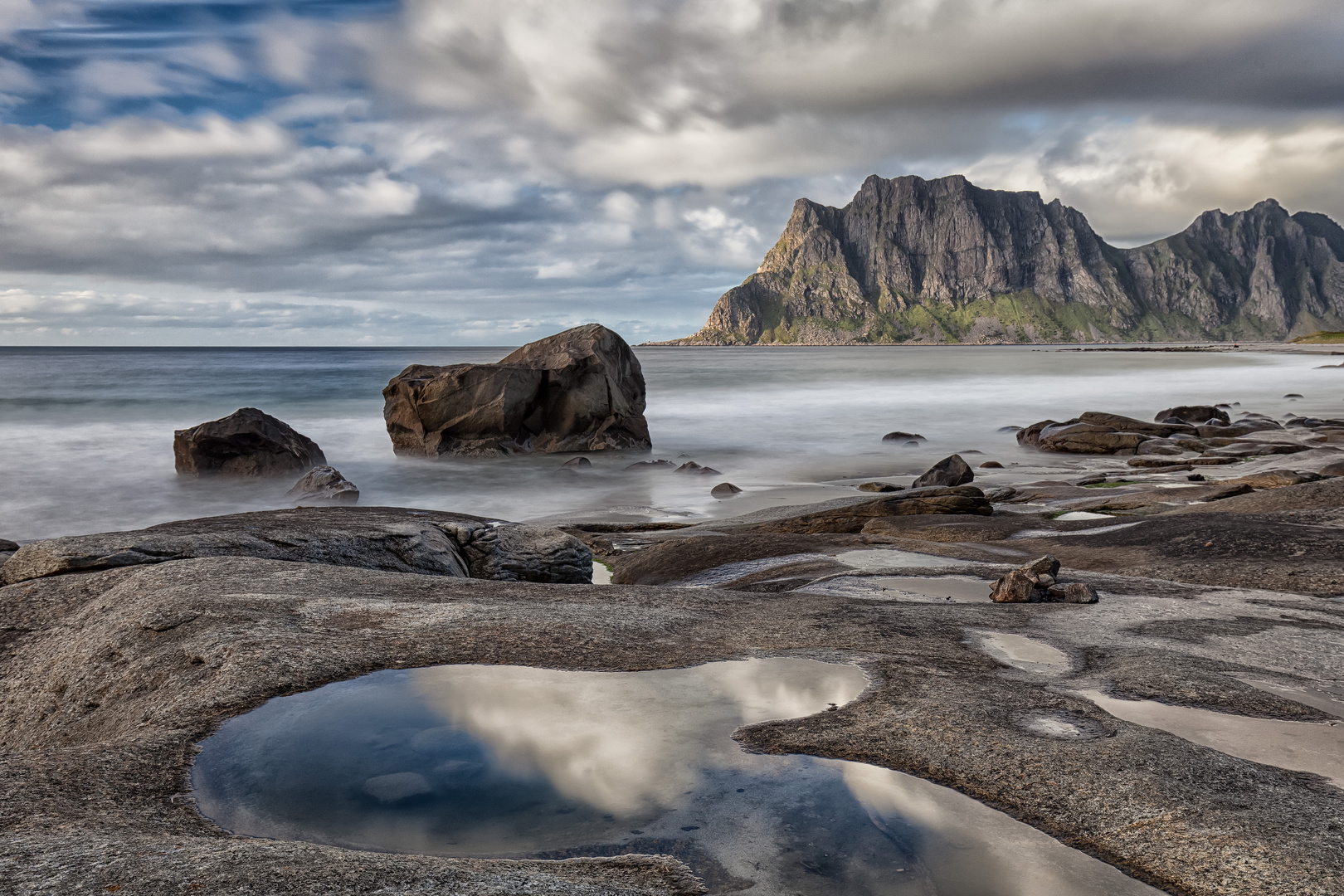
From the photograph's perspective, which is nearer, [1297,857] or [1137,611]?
[1297,857]

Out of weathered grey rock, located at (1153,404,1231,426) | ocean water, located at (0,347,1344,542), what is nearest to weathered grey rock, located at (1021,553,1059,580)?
ocean water, located at (0,347,1344,542)

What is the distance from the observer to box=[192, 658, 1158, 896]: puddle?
3.05 meters

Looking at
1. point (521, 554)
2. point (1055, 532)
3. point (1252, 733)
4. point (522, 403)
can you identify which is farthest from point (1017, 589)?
point (522, 403)

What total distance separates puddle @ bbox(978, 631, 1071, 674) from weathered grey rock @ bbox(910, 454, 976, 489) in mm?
12994

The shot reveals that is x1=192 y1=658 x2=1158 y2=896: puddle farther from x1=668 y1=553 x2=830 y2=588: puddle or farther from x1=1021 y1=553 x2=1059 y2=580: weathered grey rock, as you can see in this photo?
x1=668 y1=553 x2=830 y2=588: puddle

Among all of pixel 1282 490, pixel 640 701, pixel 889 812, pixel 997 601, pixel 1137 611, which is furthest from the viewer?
pixel 1282 490

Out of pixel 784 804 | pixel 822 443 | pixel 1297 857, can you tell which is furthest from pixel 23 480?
pixel 1297 857

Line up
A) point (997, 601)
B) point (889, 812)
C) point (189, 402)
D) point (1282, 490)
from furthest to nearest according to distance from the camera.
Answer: point (189, 402) < point (1282, 490) < point (997, 601) < point (889, 812)

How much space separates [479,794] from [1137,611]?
584 centimetres

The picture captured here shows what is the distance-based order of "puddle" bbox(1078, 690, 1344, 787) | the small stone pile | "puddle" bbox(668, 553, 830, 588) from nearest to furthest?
"puddle" bbox(1078, 690, 1344, 787), the small stone pile, "puddle" bbox(668, 553, 830, 588)

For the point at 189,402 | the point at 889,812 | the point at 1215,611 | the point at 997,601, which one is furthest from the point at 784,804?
the point at 189,402

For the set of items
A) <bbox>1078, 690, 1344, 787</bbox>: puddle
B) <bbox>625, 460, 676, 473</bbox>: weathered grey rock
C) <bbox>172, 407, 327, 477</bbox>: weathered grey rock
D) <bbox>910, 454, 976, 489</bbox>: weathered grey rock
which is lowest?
<bbox>625, 460, 676, 473</bbox>: weathered grey rock

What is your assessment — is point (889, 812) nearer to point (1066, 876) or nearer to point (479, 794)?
point (1066, 876)

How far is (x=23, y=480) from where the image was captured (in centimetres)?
2470
